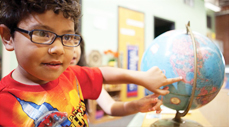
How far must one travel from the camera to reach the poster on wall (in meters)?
4.26

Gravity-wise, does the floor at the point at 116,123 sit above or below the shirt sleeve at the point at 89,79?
below

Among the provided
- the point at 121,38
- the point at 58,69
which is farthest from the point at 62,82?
the point at 121,38

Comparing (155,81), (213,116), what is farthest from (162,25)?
(155,81)

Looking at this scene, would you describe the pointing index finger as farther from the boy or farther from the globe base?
A: the boy

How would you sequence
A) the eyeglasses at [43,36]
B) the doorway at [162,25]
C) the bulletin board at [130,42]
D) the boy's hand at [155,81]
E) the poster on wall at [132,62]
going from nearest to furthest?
the eyeglasses at [43,36], the boy's hand at [155,81], the bulletin board at [130,42], the poster on wall at [132,62], the doorway at [162,25]

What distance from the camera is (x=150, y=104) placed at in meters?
0.97

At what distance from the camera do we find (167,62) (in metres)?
0.94

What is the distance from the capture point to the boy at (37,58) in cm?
61

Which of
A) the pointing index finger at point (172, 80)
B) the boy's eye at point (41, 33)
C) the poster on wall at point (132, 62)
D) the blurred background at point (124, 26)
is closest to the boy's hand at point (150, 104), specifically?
the pointing index finger at point (172, 80)

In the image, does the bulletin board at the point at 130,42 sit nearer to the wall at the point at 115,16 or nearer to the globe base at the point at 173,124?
the wall at the point at 115,16

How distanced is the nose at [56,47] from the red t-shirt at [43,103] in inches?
7.3

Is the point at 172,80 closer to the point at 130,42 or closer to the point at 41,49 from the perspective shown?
the point at 41,49

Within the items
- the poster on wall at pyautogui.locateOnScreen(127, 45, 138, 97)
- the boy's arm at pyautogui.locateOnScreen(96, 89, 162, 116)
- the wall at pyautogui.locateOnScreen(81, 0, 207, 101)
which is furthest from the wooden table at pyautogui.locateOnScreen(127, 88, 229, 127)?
the poster on wall at pyautogui.locateOnScreen(127, 45, 138, 97)

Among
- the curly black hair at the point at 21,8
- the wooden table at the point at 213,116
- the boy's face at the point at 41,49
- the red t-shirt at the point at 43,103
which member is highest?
the curly black hair at the point at 21,8
